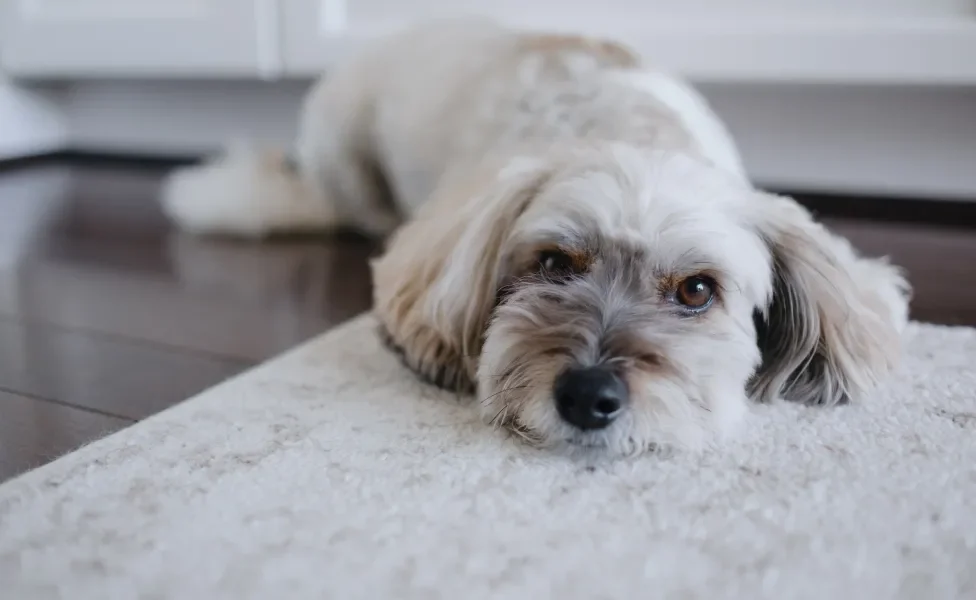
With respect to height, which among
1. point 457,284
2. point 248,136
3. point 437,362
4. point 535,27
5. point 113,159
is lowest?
point 113,159

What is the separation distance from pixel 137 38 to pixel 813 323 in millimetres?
2315

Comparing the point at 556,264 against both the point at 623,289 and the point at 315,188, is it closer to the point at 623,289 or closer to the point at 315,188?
the point at 623,289

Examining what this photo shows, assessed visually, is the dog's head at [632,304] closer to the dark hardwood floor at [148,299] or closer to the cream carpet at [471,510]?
the cream carpet at [471,510]

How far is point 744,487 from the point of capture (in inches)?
35.0

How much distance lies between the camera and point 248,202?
2121 mm

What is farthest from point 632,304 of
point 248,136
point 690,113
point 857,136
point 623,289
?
point 248,136

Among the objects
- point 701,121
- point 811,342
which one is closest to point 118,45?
point 701,121

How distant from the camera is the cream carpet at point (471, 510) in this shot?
724 mm

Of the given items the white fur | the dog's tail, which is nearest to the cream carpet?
the white fur

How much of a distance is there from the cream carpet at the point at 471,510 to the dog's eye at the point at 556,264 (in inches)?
7.6

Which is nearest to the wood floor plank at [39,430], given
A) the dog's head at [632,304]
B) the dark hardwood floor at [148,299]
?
the dark hardwood floor at [148,299]

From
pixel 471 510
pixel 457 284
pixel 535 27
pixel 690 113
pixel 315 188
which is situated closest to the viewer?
pixel 471 510

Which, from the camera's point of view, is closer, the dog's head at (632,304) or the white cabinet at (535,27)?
the dog's head at (632,304)

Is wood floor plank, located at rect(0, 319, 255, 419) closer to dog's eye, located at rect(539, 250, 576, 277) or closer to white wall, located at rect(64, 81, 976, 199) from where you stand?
dog's eye, located at rect(539, 250, 576, 277)
